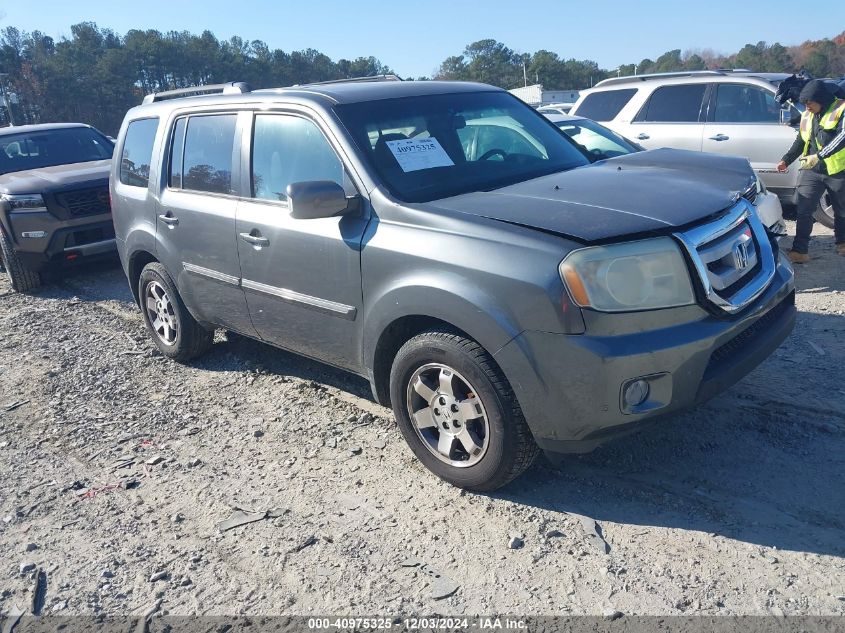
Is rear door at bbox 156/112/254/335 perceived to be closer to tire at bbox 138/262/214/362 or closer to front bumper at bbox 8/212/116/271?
tire at bbox 138/262/214/362

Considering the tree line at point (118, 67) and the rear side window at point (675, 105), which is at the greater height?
the tree line at point (118, 67)

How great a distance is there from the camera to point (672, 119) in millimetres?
9227

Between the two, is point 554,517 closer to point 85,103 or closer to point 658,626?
point 658,626

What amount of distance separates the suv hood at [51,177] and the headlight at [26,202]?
0.06 metres

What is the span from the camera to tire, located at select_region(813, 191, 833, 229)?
782 centimetres

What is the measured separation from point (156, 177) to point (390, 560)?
3.43 meters

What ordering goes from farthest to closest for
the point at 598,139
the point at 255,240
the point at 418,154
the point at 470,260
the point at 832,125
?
the point at 598,139, the point at 832,125, the point at 255,240, the point at 418,154, the point at 470,260

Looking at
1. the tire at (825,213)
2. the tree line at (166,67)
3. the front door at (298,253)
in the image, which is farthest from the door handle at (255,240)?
the tree line at (166,67)

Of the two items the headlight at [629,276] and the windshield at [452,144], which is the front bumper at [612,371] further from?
the windshield at [452,144]

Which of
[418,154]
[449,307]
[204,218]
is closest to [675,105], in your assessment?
[418,154]

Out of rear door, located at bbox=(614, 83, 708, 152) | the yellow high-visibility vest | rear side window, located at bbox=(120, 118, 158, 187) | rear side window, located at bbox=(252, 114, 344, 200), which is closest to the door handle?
rear side window, located at bbox=(252, 114, 344, 200)

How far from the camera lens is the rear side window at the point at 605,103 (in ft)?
32.3

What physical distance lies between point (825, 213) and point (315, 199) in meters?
6.63

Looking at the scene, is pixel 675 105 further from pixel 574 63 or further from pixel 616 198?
pixel 574 63
